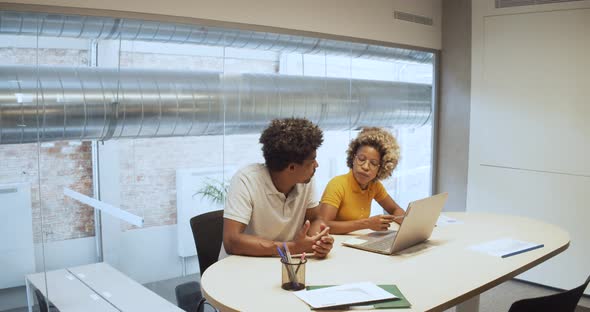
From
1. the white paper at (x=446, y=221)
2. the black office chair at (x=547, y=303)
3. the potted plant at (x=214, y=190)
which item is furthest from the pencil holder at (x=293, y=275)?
the potted plant at (x=214, y=190)

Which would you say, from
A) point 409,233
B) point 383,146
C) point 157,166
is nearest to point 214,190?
point 157,166

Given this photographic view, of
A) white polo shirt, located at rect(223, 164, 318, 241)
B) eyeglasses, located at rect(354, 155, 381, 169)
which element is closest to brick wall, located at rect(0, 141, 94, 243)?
white polo shirt, located at rect(223, 164, 318, 241)

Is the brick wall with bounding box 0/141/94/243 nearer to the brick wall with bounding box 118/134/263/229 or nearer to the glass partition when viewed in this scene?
the glass partition

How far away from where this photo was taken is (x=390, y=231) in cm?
262

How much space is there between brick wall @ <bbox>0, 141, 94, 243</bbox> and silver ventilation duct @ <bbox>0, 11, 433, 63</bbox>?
568 millimetres

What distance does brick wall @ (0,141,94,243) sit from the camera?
2.71 meters

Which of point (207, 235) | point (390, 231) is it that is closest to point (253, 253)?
point (207, 235)

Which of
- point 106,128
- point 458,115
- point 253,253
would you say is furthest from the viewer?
point 458,115

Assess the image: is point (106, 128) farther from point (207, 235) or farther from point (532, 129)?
point (532, 129)

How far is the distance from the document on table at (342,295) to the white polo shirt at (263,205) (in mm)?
534

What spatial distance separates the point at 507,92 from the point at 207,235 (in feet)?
9.44

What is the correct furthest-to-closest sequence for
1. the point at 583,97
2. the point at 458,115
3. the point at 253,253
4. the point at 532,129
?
the point at 458,115 → the point at 532,129 → the point at 583,97 → the point at 253,253

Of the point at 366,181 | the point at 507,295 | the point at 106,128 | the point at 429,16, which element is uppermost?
the point at 429,16

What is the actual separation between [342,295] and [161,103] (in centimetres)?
180
